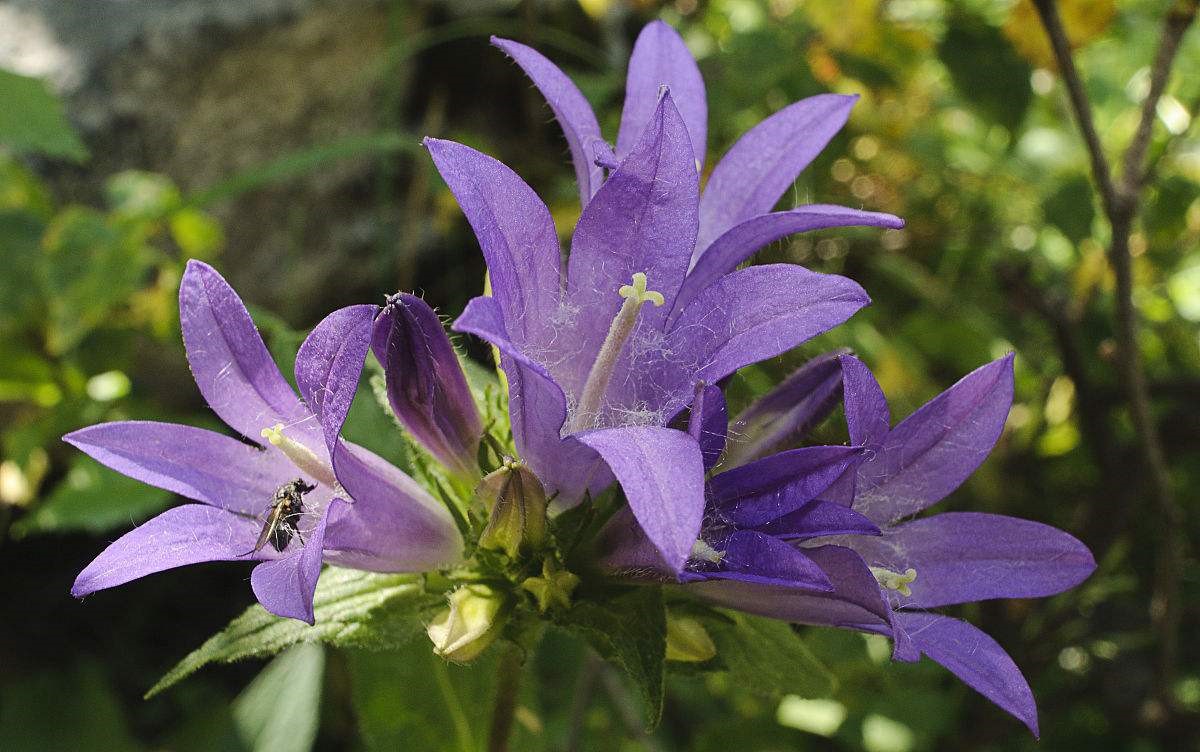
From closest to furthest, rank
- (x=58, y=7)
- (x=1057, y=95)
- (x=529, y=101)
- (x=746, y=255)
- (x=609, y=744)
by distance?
1. (x=746, y=255)
2. (x=609, y=744)
3. (x=1057, y=95)
4. (x=58, y=7)
5. (x=529, y=101)

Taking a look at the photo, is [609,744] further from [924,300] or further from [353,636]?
[924,300]

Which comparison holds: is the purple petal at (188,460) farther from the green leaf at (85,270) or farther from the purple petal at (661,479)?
the green leaf at (85,270)

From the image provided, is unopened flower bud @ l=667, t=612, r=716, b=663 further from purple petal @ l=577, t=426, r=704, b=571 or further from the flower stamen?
purple petal @ l=577, t=426, r=704, b=571

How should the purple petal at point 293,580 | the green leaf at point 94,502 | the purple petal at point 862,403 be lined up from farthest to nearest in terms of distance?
the green leaf at point 94,502 → the purple petal at point 862,403 → the purple petal at point 293,580

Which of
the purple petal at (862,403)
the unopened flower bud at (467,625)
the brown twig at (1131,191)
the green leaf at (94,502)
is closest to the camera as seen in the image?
the purple petal at (862,403)

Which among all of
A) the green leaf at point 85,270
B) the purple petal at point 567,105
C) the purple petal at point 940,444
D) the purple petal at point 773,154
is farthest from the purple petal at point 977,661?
the green leaf at point 85,270

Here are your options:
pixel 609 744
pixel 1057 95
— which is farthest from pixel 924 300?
pixel 609 744

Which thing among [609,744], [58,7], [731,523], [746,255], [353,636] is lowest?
[609,744]
